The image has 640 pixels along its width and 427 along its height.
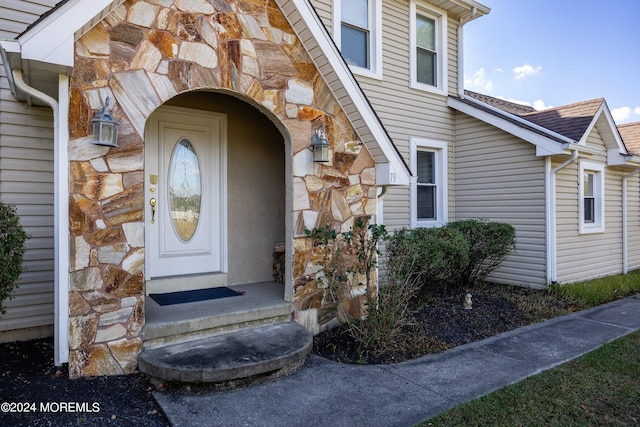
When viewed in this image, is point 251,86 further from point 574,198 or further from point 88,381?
point 574,198

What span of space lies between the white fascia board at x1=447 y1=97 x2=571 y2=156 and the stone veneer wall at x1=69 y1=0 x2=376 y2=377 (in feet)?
16.5

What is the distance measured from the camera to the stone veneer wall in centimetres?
340

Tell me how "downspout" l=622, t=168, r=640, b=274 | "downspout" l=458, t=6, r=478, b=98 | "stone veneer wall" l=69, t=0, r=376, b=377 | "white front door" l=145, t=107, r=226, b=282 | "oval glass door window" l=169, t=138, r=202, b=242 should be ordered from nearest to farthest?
"stone veneer wall" l=69, t=0, r=376, b=377 → "white front door" l=145, t=107, r=226, b=282 → "oval glass door window" l=169, t=138, r=202, b=242 → "downspout" l=458, t=6, r=478, b=98 → "downspout" l=622, t=168, r=640, b=274

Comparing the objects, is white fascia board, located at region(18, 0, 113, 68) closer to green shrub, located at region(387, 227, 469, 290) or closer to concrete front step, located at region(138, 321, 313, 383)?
concrete front step, located at region(138, 321, 313, 383)

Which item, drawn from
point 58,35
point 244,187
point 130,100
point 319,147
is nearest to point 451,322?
point 319,147

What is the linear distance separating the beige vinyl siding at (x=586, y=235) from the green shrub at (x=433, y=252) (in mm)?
2469

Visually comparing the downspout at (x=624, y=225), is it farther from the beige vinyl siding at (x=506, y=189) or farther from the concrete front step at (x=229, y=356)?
the concrete front step at (x=229, y=356)

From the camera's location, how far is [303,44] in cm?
457

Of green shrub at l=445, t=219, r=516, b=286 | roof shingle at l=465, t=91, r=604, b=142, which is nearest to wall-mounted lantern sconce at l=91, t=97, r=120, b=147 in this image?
green shrub at l=445, t=219, r=516, b=286

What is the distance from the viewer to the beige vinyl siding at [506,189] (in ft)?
25.2

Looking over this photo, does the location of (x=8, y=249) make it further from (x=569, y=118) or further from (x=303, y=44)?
(x=569, y=118)

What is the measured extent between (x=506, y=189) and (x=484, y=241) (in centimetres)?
151

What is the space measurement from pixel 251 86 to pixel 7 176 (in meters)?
2.81

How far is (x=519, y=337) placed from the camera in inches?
201
